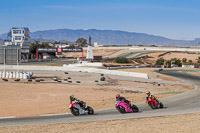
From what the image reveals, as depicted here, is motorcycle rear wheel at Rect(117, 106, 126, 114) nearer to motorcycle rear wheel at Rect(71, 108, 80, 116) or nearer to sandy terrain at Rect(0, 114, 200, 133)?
sandy terrain at Rect(0, 114, 200, 133)

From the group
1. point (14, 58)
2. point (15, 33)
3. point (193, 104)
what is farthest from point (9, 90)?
point (15, 33)

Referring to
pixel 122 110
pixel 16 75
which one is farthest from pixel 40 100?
pixel 16 75

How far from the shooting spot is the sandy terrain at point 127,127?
14695 millimetres

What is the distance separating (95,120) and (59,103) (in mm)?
8429

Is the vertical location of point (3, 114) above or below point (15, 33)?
below

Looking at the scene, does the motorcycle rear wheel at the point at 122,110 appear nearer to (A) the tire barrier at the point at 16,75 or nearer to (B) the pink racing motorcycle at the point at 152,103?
(B) the pink racing motorcycle at the point at 152,103

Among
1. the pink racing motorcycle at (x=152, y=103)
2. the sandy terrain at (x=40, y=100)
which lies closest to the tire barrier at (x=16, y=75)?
the sandy terrain at (x=40, y=100)

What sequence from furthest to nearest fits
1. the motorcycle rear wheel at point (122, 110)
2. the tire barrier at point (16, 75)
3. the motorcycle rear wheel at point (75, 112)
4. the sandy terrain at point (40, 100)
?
the tire barrier at point (16, 75)
the sandy terrain at point (40, 100)
the motorcycle rear wheel at point (122, 110)
the motorcycle rear wheel at point (75, 112)

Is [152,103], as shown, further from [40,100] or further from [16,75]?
[16,75]

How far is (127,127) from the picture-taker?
50.9 feet

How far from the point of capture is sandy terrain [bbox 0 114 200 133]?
14695mm

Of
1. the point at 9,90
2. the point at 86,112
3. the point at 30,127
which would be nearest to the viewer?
the point at 30,127

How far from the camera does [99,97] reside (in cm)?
2939

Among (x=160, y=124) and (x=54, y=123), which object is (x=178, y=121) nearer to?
(x=160, y=124)
